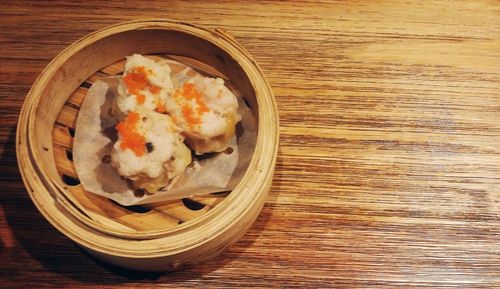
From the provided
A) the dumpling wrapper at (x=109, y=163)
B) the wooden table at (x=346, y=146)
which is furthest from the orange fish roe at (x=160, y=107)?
the wooden table at (x=346, y=146)

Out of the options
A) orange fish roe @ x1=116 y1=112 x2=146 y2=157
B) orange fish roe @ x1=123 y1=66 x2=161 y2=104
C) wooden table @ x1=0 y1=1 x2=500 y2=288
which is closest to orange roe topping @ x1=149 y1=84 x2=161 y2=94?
orange fish roe @ x1=123 y1=66 x2=161 y2=104

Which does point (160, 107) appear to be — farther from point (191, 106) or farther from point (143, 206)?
point (143, 206)

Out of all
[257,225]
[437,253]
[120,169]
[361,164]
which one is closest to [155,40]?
[120,169]

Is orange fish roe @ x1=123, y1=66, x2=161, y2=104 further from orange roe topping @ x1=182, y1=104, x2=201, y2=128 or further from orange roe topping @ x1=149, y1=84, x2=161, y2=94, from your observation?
orange roe topping @ x1=182, y1=104, x2=201, y2=128

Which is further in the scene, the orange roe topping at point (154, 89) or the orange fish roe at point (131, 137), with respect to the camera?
the orange roe topping at point (154, 89)

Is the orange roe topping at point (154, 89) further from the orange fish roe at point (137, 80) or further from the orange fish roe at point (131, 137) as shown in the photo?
the orange fish roe at point (131, 137)

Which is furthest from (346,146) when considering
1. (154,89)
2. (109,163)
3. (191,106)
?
(109,163)
